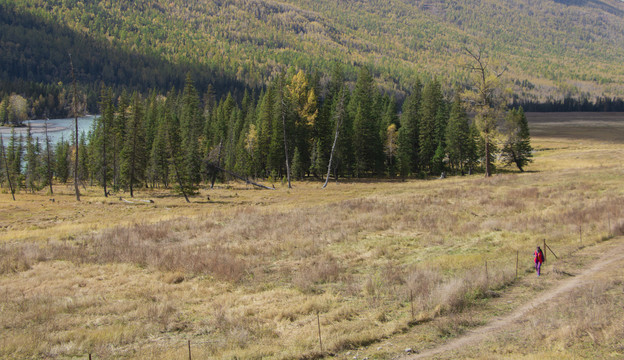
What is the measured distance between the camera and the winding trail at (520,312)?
9.59m

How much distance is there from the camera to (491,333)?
1017 centimetres

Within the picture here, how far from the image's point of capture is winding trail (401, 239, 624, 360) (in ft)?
31.5

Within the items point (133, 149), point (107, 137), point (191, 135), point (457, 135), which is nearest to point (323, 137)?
point (191, 135)

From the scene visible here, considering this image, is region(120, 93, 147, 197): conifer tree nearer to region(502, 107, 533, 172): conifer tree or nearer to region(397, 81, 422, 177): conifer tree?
region(397, 81, 422, 177): conifer tree

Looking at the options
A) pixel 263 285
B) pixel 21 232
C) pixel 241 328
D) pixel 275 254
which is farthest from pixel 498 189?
pixel 21 232

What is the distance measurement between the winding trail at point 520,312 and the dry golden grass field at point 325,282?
25 centimetres

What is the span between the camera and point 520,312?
37.2 ft

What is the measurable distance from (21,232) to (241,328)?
26547 millimetres

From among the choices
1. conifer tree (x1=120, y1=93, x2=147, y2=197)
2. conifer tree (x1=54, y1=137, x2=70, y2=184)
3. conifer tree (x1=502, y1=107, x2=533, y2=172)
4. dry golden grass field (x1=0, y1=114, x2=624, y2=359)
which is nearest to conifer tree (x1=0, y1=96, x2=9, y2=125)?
conifer tree (x1=54, y1=137, x2=70, y2=184)

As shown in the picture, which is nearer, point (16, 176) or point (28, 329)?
point (28, 329)

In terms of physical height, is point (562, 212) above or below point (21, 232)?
above

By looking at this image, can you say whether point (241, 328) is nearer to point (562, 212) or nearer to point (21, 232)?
point (562, 212)

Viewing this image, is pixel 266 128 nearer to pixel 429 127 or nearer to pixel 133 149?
pixel 133 149

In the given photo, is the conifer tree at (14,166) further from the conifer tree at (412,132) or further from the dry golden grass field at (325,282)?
the conifer tree at (412,132)
